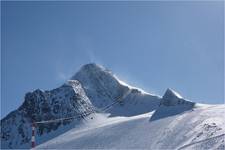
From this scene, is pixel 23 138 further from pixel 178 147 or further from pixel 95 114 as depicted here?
pixel 178 147

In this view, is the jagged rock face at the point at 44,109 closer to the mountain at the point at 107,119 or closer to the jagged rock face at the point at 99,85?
the mountain at the point at 107,119

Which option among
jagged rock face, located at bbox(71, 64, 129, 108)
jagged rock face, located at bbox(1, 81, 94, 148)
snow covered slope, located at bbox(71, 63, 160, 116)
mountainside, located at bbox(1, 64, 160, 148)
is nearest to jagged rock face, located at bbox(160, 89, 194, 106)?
→ snow covered slope, located at bbox(71, 63, 160, 116)

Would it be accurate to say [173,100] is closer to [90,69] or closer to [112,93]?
[112,93]

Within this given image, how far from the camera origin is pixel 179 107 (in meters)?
91.5

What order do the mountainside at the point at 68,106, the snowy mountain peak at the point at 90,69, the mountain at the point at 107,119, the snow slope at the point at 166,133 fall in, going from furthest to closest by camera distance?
the snowy mountain peak at the point at 90,69, the mountainside at the point at 68,106, the mountain at the point at 107,119, the snow slope at the point at 166,133

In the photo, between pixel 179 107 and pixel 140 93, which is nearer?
pixel 179 107

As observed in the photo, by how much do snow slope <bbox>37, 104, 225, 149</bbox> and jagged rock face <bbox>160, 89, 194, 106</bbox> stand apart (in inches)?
77.2

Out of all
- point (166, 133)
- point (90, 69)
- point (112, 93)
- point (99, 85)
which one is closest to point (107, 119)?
point (112, 93)

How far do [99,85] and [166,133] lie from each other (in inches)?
3229

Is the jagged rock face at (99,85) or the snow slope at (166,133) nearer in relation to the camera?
the snow slope at (166,133)

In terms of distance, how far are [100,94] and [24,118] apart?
21.7 m

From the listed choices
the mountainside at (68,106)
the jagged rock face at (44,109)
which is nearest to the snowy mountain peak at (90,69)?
the mountainside at (68,106)

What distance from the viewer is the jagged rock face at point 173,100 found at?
9288 cm

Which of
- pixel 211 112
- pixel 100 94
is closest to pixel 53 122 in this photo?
pixel 100 94
